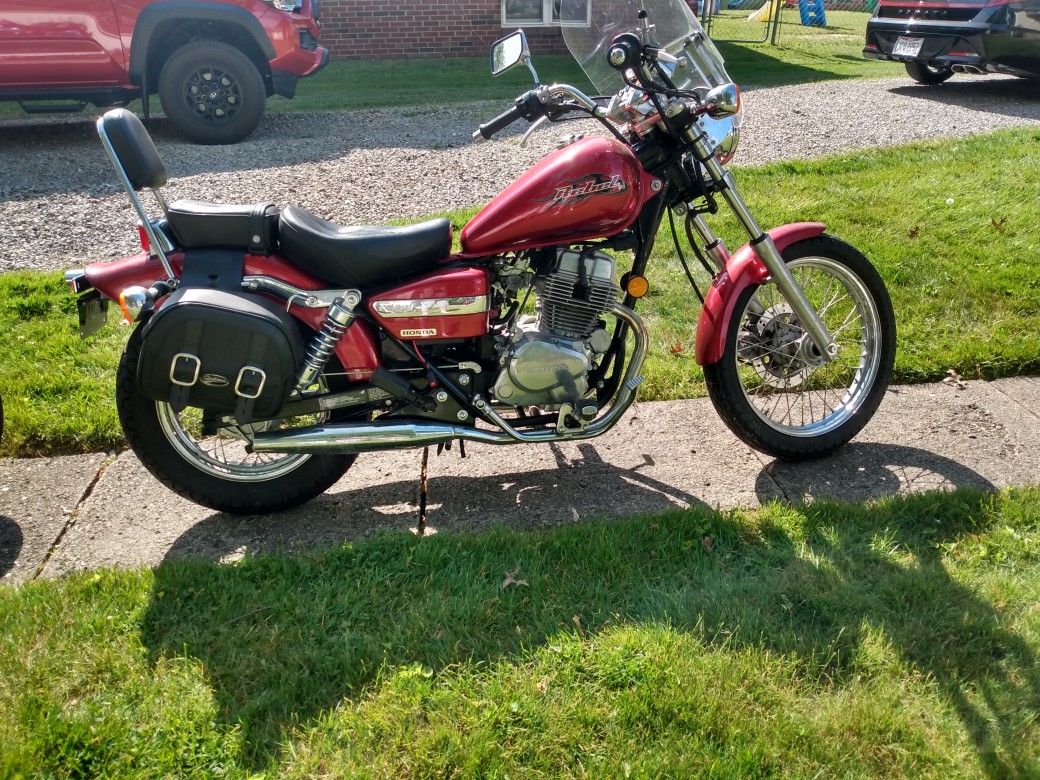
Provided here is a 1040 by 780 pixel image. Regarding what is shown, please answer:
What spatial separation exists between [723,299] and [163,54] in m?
7.04

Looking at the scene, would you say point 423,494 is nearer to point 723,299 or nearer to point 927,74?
point 723,299

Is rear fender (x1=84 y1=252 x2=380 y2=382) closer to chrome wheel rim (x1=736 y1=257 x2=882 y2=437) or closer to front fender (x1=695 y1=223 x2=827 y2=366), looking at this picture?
front fender (x1=695 y1=223 x2=827 y2=366)

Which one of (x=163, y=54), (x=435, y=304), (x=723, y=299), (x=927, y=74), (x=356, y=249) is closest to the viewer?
(x=356, y=249)

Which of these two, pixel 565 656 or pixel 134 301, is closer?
pixel 565 656

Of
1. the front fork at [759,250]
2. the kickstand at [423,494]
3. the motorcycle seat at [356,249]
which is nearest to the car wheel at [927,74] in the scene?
the front fork at [759,250]

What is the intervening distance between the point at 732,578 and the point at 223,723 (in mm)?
1673

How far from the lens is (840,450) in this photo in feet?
12.7

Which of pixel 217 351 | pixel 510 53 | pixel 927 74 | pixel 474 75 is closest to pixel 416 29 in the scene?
pixel 474 75

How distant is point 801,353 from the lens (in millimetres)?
3752

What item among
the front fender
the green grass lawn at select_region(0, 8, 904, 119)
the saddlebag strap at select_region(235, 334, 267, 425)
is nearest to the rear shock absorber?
the saddlebag strap at select_region(235, 334, 267, 425)

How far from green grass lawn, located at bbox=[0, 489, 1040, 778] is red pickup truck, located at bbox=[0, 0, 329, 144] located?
6369mm

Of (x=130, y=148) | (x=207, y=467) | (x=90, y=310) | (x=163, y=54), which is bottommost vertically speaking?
(x=207, y=467)

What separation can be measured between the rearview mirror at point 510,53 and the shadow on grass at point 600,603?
1689mm

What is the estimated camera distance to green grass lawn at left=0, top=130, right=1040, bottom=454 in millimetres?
4285
